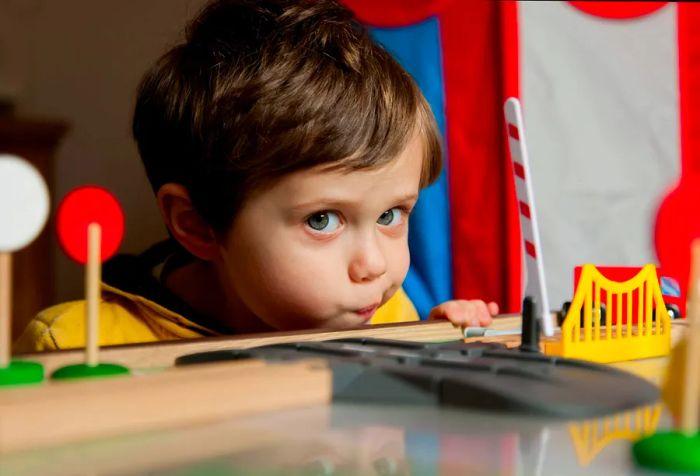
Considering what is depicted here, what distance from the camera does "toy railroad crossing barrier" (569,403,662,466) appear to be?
39cm

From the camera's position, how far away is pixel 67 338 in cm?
110

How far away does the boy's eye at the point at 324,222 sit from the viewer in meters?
1.05

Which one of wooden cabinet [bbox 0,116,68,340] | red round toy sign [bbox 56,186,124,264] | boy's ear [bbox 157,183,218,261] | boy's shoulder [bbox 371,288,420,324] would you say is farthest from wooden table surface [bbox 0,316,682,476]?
wooden cabinet [bbox 0,116,68,340]

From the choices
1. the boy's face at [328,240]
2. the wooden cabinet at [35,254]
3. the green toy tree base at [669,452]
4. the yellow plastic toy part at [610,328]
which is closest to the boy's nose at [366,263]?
the boy's face at [328,240]

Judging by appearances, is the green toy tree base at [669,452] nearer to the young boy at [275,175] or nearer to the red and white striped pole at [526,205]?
the red and white striped pole at [526,205]

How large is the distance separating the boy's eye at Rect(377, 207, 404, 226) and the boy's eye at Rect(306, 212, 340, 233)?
2.9 inches

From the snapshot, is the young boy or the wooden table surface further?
the young boy

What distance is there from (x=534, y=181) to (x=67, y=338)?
890 millimetres

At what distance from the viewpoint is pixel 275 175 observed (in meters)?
1.07

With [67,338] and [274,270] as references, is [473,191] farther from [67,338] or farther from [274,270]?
[67,338]

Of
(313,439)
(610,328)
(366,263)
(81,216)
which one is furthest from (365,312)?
(313,439)

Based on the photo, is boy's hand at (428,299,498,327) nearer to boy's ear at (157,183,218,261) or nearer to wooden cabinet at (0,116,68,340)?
boy's ear at (157,183,218,261)

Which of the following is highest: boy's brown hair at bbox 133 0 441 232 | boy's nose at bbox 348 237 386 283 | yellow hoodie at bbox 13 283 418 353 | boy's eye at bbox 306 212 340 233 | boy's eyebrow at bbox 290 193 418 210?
boy's brown hair at bbox 133 0 441 232

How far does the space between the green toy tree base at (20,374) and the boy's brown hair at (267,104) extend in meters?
0.56
